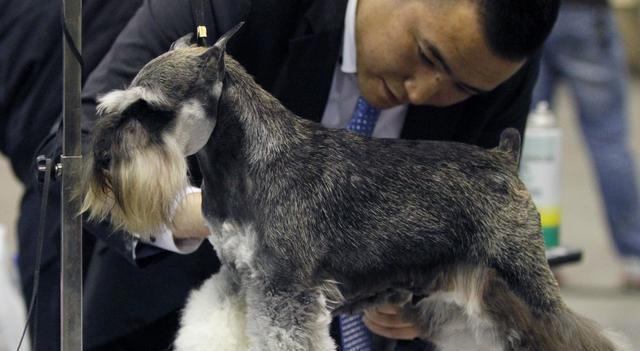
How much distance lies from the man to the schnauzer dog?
20 cm

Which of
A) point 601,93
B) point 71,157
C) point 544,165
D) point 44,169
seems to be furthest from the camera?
point 601,93

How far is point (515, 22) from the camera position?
1606mm

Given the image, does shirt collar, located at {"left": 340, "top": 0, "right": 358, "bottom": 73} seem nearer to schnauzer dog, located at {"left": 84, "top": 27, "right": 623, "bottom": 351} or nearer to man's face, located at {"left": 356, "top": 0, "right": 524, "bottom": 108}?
man's face, located at {"left": 356, "top": 0, "right": 524, "bottom": 108}

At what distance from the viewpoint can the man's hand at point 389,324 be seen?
1614mm

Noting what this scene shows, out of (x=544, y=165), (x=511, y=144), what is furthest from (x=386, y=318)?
(x=544, y=165)

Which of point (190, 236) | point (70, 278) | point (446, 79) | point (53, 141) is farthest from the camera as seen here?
point (53, 141)

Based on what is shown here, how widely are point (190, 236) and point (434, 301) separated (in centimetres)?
39

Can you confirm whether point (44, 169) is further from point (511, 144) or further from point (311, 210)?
point (511, 144)

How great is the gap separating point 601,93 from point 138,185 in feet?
9.72

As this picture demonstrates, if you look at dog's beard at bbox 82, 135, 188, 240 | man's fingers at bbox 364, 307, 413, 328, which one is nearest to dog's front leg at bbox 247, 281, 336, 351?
dog's beard at bbox 82, 135, 188, 240

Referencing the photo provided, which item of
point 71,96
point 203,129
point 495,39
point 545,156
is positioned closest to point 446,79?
point 495,39

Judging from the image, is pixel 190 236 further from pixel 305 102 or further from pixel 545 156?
pixel 545 156

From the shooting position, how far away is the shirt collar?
5.93ft

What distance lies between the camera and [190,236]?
161 centimetres
